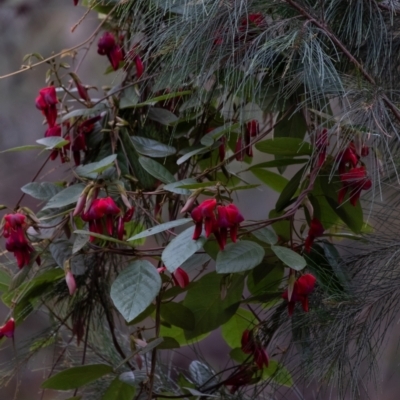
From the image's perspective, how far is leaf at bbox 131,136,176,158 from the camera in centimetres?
80

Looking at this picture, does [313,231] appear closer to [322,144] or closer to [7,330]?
[322,144]

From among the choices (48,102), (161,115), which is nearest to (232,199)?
(161,115)

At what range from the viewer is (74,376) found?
29.8 inches

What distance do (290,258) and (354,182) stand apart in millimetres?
111

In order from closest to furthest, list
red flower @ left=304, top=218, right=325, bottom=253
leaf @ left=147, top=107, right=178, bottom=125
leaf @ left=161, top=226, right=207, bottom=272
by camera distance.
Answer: leaf @ left=161, top=226, right=207, bottom=272 < red flower @ left=304, top=218, right=325, bottom=253 < leaf @ left=147, top=107, right=178, bottom=125

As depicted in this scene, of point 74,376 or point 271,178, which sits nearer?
point 74,376

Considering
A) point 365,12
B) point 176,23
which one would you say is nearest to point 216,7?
point 176,23

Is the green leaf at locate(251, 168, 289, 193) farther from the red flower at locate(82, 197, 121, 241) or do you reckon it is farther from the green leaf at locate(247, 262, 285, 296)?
the red flower at locate(82, 197, 121, 241)

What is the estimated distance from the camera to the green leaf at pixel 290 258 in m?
0.65

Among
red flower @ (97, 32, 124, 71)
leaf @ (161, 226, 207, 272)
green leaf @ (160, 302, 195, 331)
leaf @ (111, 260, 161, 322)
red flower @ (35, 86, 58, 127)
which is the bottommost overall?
green leaf @ (160, 302, 195, 331)

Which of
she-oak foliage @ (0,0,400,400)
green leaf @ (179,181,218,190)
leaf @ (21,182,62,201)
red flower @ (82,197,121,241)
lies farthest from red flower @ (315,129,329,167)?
leaf @ (21,182,62,201)

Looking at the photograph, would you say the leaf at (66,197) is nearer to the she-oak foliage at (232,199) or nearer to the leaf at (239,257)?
the she-oak foliage at (232,199)

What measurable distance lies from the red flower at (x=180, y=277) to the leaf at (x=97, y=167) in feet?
0.46

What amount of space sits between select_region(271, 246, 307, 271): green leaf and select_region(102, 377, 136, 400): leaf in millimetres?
255
